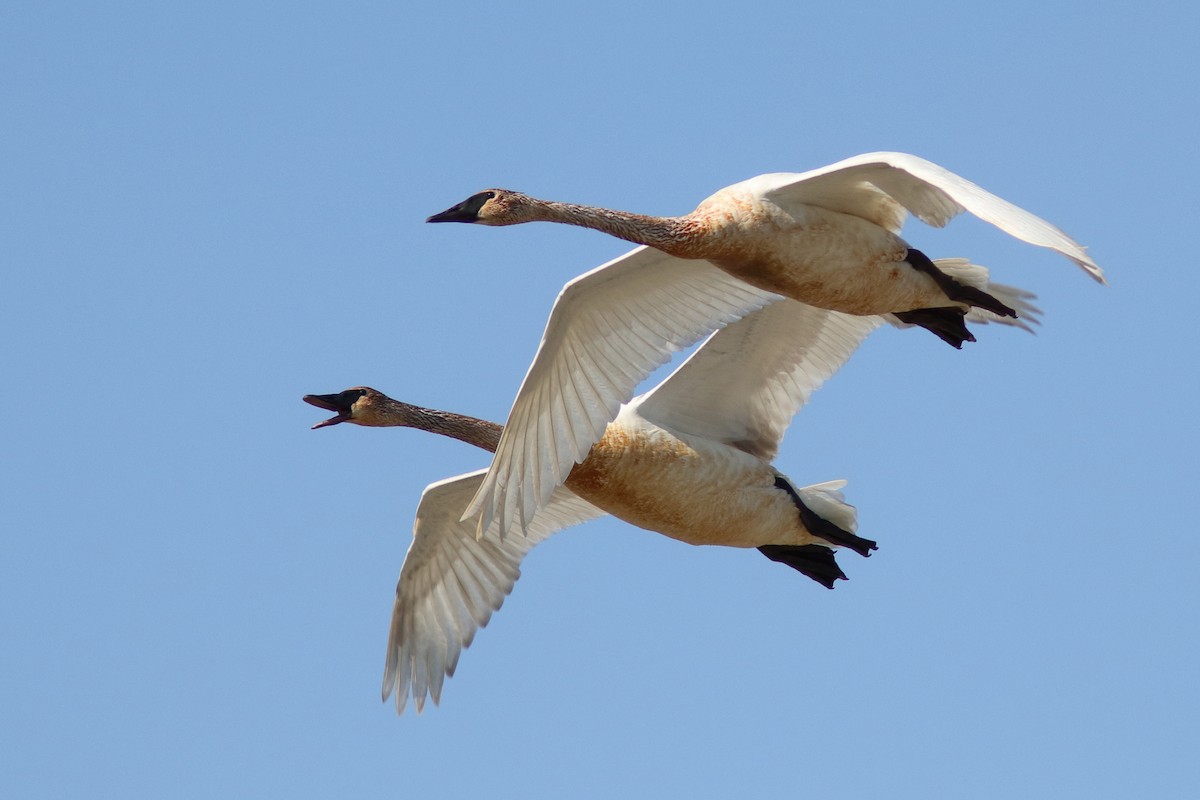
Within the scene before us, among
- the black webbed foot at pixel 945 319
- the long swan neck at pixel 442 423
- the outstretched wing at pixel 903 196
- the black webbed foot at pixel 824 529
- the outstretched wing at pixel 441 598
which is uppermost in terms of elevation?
the outstretched wing at pixel 903 196

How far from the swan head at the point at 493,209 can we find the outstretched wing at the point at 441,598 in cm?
256

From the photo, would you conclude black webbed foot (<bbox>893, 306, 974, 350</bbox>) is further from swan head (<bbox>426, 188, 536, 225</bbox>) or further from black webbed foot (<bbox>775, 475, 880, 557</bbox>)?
swan head (<bbox>426, 188, 536, 225</bbox>)

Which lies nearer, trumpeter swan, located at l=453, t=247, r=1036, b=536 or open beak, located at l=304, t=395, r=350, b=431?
trumpeter swan, located at l=453, t=247, r=1036, b=536

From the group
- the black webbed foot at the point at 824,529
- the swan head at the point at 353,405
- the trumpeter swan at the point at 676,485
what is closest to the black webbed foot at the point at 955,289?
the trumpeter swan at the point at 676,485

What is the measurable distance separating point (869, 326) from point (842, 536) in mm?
1543

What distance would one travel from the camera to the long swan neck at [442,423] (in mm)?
14906

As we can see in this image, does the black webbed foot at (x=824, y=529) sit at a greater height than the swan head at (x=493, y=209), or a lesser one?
lesser

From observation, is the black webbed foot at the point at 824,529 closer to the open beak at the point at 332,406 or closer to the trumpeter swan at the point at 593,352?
the trumpeter swan at the point at 593,352

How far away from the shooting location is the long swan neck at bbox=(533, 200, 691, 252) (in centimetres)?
1317

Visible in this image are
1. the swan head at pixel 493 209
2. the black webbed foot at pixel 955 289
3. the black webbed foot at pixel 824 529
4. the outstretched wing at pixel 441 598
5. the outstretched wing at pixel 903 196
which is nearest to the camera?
the outstretched wing at pixel 903 196

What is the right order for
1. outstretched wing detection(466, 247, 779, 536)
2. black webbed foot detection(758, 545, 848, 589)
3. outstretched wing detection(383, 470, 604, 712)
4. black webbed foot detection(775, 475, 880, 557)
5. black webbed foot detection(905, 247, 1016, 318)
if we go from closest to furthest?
1. outstretched wing detection(466, 247, 779, 536)
2. black webbed foot detection(905, 247, 1016, 318)
3. black webbed foot detection(775, 475, 880, 557)
4. black webbed foot detection(758, 545, 848, 589)
5. outstretched wing detection(383, 470, 604, 712)

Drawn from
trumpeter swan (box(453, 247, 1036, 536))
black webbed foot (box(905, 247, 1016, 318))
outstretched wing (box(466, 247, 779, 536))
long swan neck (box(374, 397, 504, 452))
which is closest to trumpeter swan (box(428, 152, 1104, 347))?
black webbed foot (box(905, 247, 1016, 318))

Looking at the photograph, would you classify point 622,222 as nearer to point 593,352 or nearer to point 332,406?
point 593,352

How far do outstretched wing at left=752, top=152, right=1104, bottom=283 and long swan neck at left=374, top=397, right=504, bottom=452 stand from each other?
2882 millimetres
